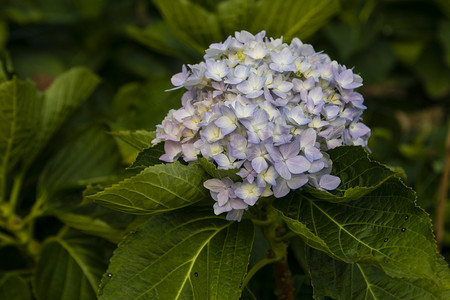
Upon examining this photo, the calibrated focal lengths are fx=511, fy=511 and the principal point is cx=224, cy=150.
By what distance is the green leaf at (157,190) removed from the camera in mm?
711

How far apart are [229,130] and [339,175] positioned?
0.67 feet

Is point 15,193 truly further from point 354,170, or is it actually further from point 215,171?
point 354,170

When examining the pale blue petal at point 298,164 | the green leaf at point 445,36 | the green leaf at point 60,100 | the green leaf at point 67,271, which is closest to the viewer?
the pale blue petal at point 298,164

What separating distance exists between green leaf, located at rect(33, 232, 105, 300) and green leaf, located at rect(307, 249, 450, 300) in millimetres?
507

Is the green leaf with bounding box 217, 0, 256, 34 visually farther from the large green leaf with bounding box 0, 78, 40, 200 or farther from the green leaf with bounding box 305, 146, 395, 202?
the green leaf with bounding box 305, 146, 395, 202

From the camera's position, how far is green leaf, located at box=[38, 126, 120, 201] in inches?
49.6

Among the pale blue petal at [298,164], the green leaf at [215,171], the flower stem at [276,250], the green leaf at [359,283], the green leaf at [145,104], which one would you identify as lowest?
the green leaf at [359,283]

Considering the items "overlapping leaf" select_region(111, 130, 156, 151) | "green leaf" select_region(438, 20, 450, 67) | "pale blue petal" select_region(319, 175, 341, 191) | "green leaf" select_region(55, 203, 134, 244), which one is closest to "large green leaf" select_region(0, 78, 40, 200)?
"green leaf" select_region(55, 203, 134, 244)

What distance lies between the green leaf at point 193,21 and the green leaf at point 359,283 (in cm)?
78

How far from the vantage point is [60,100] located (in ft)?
4.05

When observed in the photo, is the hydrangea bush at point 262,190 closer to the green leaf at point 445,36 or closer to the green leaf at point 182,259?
the green leaf at point 182,259

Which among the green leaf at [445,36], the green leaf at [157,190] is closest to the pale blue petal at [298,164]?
the green leaf at [157,190]

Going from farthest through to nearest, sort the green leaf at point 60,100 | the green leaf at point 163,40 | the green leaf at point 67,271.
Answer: the green leaf at point 163,40
the green leaf at point 60,100
the green leaf at point 67,271

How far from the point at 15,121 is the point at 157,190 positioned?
508mm
